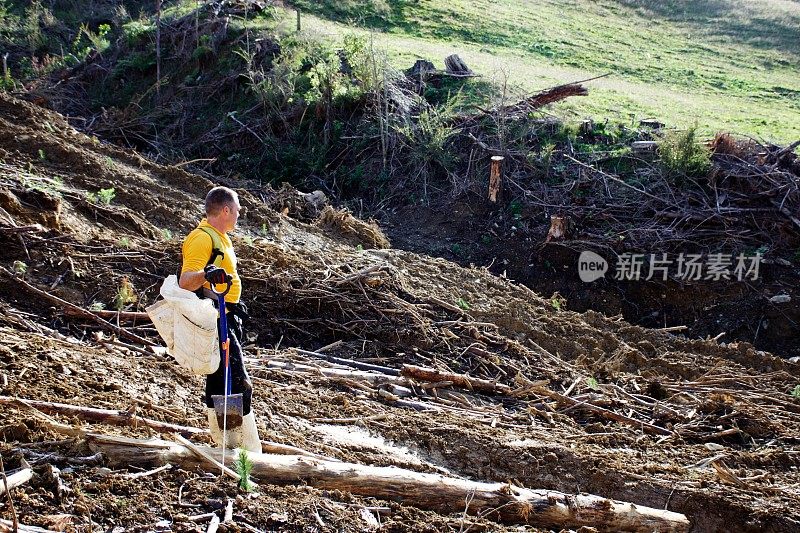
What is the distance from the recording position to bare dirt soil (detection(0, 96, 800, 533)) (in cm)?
359

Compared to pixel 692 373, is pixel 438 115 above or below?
above

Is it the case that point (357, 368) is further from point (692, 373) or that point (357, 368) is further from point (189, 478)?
point (692, 373)

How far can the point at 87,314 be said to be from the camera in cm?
593

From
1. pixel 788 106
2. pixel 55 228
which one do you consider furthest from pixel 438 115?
pixel 788 106

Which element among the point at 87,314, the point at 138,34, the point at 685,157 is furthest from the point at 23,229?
the point at 138,34

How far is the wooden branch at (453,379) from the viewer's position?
20.5 ft

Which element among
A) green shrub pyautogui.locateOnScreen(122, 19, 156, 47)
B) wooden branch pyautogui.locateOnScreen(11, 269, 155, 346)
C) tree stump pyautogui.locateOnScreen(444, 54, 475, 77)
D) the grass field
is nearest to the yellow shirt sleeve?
wooden branch pyautogui.locateOnScreen(11, 269, 155, 346)

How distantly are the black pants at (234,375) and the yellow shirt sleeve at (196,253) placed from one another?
11.4 inches

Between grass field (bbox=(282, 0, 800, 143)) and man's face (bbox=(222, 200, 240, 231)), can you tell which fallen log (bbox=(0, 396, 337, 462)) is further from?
grass field (bbox=(282, 0, 800, 143))

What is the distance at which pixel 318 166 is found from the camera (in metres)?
13.3

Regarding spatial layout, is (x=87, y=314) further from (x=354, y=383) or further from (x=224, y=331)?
(x=224, y=331)

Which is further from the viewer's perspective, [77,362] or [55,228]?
[55,228]

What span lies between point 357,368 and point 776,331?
19.5 ft

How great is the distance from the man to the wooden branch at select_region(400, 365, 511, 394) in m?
2.30
